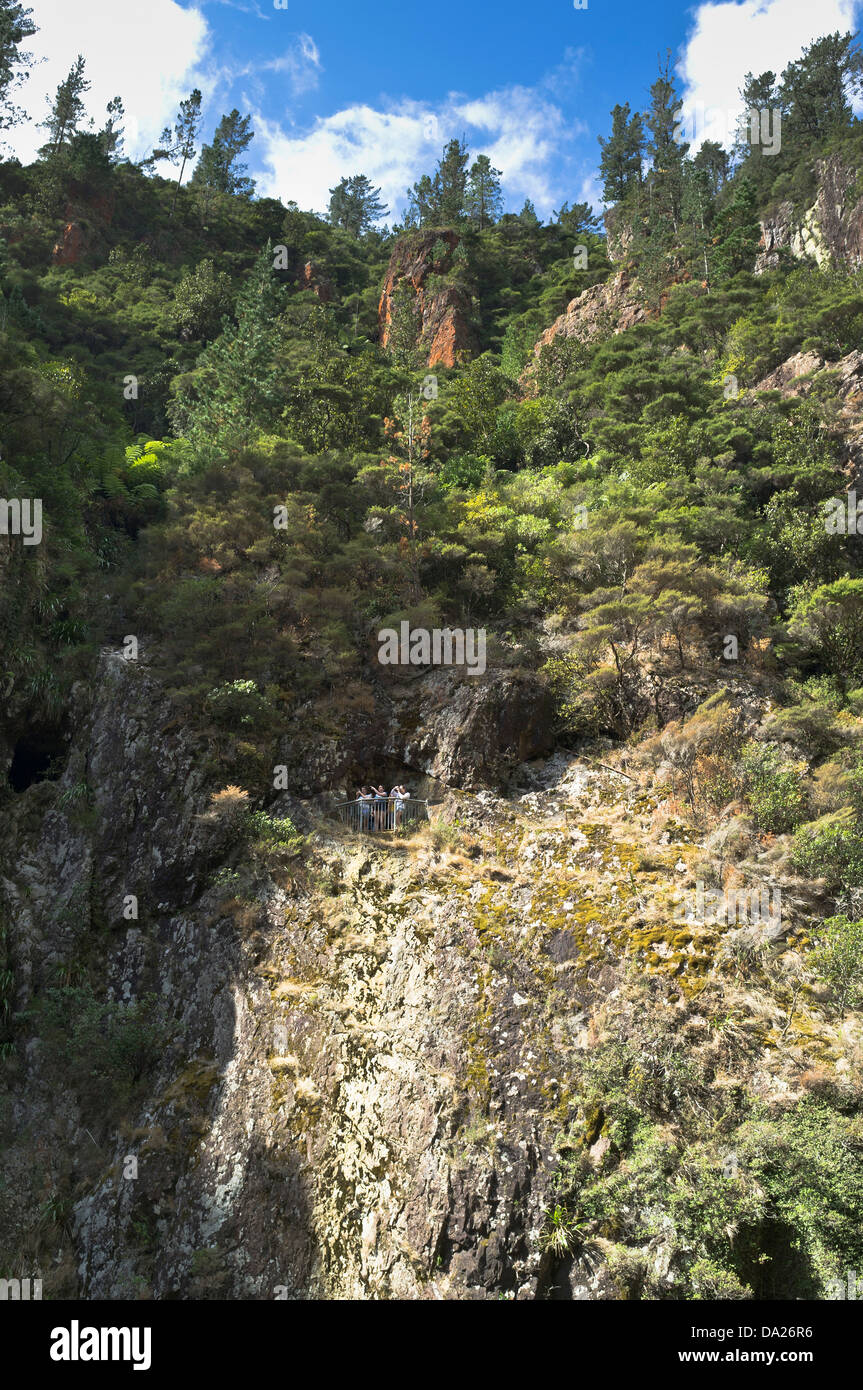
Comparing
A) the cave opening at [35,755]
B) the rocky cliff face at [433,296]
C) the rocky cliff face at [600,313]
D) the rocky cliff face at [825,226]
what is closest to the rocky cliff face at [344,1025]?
the cave opening at [35,755]

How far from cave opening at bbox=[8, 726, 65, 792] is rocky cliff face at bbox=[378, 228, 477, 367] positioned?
33.3 meters

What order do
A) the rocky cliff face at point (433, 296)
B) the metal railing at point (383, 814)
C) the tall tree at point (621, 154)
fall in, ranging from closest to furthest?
→ the metal railing at point (383, 814) < the rocky cliff face at point (433, 296) < the tall tree at point (621, 154)

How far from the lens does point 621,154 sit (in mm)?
62312

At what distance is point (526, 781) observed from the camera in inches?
651

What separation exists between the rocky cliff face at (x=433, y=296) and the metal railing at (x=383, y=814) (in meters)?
34.5

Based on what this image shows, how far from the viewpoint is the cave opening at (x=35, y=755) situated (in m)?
18.1

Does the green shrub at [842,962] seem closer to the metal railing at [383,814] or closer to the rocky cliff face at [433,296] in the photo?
the metal railing at [383,814]

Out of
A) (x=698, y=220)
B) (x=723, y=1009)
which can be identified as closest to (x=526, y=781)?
(x=723, y=1009)

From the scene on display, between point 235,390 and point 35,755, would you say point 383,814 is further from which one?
point 235,390

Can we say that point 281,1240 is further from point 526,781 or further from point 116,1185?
point 526,781

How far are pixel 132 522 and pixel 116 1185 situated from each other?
2002 cm

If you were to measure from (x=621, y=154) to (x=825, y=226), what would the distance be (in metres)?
29.9

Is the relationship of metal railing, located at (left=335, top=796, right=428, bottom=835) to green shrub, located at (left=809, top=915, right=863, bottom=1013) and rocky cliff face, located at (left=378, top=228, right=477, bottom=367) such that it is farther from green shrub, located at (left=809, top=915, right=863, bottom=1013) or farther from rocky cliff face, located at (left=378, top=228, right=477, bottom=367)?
rocky cliff face, located at (left=378, top=228, right=477, bottom=367)

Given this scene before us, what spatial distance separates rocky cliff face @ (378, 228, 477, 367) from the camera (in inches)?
1752
